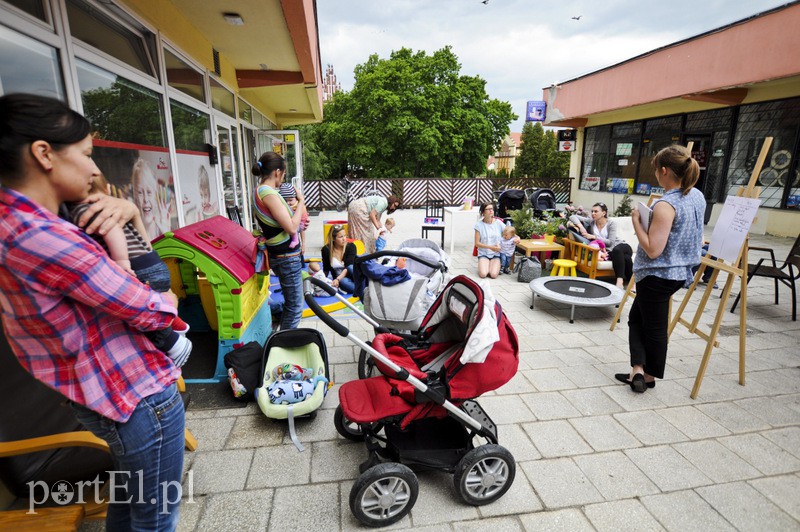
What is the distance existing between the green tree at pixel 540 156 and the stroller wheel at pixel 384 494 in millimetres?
34648

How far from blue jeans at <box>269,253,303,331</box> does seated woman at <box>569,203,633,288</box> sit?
4.86 meters

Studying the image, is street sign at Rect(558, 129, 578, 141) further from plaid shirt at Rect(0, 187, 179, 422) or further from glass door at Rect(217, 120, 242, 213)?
plaid shirt at Rect(0, 187, 179, 422)

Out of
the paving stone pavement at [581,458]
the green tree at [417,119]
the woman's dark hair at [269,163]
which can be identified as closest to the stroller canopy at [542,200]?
the paving stone pavement at [581,458]

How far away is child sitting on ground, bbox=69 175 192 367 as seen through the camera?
4.16 feet

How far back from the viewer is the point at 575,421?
297 cm

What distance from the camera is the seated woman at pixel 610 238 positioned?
19.3ft

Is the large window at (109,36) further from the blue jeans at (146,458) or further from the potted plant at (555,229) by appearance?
the potted plant at (555,229)

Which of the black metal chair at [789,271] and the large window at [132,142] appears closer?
the large window at [132,142]

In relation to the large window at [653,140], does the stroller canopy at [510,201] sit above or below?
below

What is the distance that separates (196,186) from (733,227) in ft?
21.3

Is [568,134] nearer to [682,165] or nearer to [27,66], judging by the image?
[682,165]

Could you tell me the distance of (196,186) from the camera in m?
5.76

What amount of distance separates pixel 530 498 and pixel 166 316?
2216 mm

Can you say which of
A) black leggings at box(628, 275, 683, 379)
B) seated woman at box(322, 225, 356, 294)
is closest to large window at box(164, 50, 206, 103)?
seated woman at box(322, 225, 356, 294)
